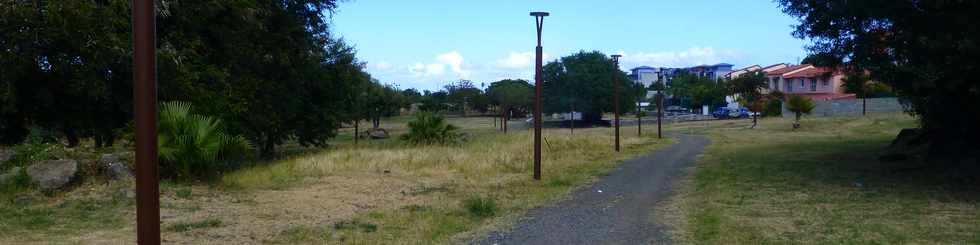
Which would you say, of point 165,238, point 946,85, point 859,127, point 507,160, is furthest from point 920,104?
point 859,127

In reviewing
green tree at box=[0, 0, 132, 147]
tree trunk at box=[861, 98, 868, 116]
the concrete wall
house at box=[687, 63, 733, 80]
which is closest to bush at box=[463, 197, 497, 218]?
green tree at box=[0, 0, 132, 147]

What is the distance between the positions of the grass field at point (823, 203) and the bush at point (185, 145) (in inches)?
303

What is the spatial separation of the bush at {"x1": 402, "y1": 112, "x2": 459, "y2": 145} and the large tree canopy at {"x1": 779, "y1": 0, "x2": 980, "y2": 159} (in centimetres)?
1612

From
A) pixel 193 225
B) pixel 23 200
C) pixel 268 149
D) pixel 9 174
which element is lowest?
pixel 268 149

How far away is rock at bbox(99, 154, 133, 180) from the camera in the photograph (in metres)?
12.9

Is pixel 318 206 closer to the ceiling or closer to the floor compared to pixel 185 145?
closer to the floor

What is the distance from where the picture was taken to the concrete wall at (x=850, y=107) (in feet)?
197

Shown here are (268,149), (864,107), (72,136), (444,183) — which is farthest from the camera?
(864,107)

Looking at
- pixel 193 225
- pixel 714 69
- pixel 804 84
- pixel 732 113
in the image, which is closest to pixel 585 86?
pixel 732 113

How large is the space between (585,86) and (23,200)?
6365 centimetres

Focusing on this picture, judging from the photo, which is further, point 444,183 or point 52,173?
point 444,183

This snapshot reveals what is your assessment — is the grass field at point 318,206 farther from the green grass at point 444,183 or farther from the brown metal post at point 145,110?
the brown metal post at point 145,110

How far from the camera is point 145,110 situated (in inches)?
206

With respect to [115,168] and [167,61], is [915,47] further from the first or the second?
[167,61]
